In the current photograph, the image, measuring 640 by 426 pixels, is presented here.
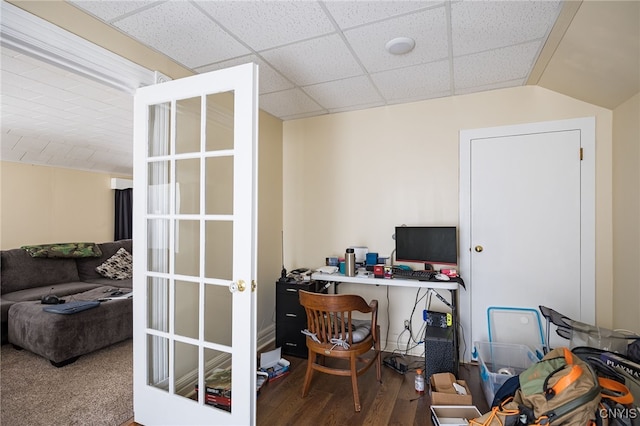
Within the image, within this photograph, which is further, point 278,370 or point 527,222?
point 527,222

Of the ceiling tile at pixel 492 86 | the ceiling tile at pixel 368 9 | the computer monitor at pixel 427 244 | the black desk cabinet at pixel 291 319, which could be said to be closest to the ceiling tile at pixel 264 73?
the ceiling tile at pixel 368 9

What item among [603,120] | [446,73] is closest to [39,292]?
[446,73]

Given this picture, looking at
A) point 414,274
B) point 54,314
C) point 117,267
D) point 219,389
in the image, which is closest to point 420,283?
point 414,274

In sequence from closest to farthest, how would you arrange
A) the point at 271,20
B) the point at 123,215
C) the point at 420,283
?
1. the point at 271,20
2. the point at 420,283
3. the point at 123,215

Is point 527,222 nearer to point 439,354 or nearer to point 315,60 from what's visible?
point 439,354

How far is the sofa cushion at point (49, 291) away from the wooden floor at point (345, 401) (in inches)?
94.3

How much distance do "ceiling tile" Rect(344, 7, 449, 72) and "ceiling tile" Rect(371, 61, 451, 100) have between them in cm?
11

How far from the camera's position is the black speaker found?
7.70 feet

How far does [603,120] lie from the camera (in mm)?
2410

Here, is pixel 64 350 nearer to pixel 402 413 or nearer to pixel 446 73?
pixel 402 413

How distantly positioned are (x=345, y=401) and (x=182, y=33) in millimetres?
2720

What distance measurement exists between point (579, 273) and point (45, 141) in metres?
6.40

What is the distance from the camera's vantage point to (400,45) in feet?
6.68

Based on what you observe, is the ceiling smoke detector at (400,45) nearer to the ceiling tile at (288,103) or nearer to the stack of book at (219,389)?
the ceiling tile at (288,103)
